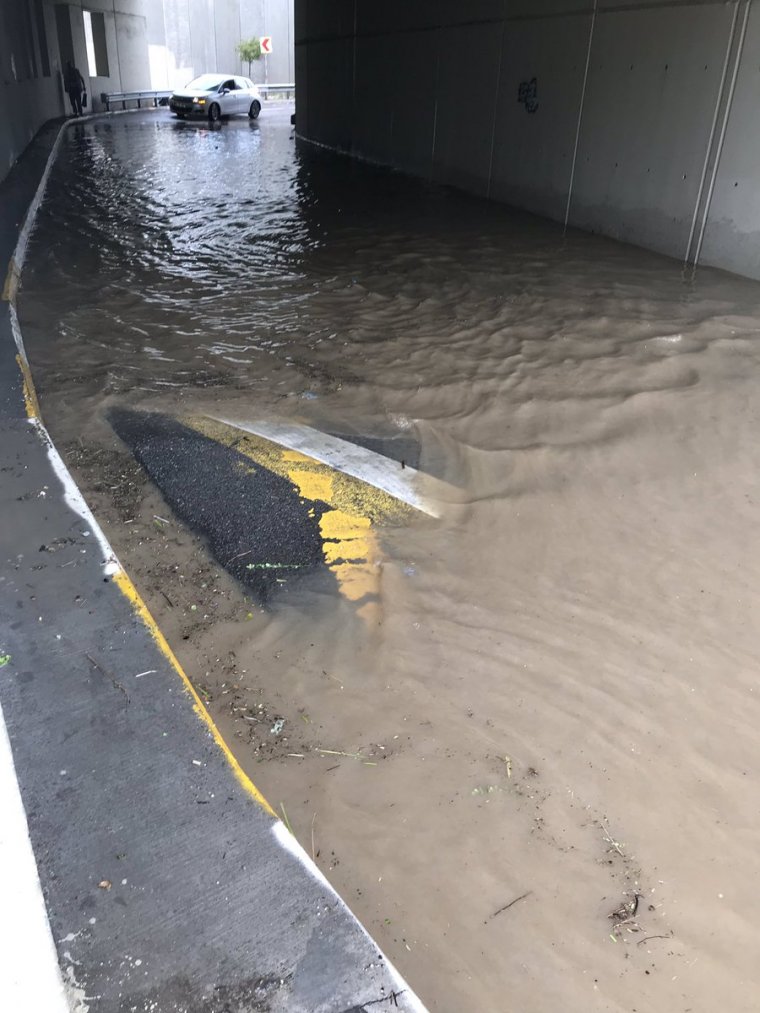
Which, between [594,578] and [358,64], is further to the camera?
[358,64]

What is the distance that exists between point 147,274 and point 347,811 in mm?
7934

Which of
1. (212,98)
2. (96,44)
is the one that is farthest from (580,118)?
(96,44)

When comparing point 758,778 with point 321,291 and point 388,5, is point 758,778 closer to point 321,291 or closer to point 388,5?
point 321,291

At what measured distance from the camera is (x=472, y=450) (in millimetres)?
5359

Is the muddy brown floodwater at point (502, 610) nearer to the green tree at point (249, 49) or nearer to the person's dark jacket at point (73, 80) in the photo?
the person's dark jacket at point (73, 80)

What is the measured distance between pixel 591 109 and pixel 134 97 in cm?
2911

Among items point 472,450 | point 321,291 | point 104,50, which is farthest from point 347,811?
point 104,50

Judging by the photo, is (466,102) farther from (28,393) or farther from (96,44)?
(96,44)

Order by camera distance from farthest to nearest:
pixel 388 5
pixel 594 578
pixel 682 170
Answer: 1. pixel 388 5
2. pixel 682 170
3. pixel 594 578

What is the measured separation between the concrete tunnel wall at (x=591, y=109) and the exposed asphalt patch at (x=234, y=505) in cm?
670

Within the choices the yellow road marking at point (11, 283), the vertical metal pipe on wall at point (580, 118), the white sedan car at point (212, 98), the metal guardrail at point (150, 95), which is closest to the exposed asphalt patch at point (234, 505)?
the yellow road marking at point (11, 283)

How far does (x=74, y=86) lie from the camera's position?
2767cm

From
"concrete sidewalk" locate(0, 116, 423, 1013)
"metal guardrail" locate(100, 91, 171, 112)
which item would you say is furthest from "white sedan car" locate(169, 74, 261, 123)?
"concrete sidewalk" locate(0, 116, 423, 1013)

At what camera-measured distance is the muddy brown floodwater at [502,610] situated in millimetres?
2494
